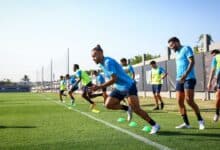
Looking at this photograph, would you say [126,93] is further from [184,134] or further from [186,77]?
[186,77]

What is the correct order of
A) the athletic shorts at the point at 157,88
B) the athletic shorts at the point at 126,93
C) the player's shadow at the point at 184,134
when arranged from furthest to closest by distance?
the athletic shorts at the point at 157,88, the athletic shorts at the point at 126,93, the player's shadow at the point at 184,134

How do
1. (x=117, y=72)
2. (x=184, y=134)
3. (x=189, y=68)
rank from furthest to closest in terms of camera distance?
(x=189, y=68)
(x=184, y=134)
(x=117, y=72)

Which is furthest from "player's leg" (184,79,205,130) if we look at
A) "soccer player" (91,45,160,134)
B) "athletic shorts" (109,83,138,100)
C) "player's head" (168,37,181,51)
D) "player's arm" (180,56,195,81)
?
"athletic shorts" (109,83,138,100)

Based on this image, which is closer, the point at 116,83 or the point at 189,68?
the point at 116,83

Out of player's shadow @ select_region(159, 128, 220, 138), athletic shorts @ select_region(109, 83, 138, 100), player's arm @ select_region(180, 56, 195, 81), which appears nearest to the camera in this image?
player's shadow @ select_region(159, 128, 220, 138)

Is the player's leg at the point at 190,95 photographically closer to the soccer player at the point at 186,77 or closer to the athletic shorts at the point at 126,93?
the soccer player at the point at 186,77

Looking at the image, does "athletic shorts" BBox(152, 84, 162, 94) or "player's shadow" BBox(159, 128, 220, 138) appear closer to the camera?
"player's shadow" BBox(159, 128, 220, 138)

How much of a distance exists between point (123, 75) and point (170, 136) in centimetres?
157

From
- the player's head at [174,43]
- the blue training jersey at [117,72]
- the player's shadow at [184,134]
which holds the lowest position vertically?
the player's shadow at [184,134]

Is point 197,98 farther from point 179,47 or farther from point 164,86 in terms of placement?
point 179,47

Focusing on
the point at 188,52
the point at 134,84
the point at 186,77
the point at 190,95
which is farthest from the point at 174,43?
the point at 134,84

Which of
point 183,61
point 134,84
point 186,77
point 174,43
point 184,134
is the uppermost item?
point 174,43

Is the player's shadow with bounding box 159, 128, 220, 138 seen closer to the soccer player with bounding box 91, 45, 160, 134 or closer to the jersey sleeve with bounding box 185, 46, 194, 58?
the soccer player with bounding box 91, 45, 160, 134

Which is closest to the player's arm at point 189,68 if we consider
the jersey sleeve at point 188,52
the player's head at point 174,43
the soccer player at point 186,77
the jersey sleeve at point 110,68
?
the soccer player at point 186,77
